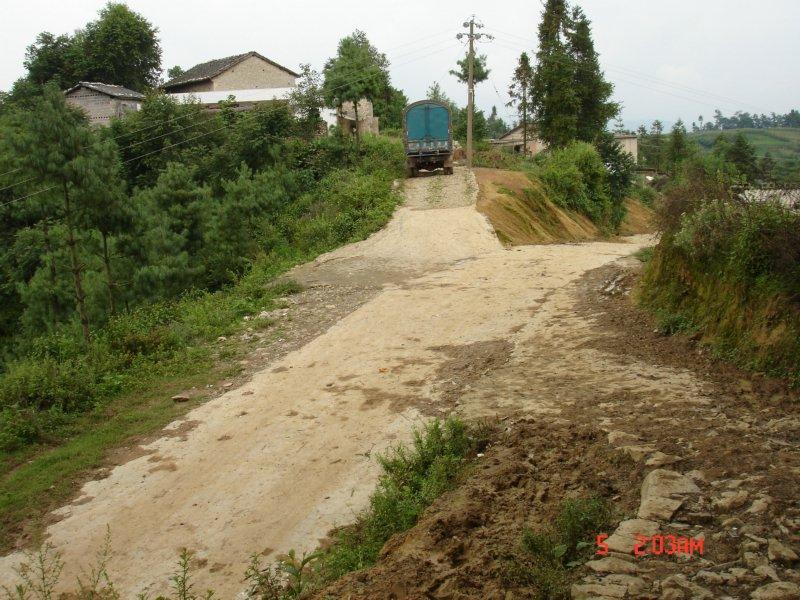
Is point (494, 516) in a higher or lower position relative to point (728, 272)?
lower

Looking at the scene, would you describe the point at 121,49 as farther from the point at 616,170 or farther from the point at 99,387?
the point at 99,387

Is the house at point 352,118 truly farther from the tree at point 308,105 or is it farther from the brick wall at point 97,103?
the brick wall at point 97,103

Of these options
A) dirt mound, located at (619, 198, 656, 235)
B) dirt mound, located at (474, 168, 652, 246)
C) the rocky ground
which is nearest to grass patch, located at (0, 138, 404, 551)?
the rocky ground

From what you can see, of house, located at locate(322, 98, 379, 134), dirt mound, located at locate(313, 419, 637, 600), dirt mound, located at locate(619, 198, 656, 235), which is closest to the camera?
dirt mound, located at locate(313, 419, 637, 600)

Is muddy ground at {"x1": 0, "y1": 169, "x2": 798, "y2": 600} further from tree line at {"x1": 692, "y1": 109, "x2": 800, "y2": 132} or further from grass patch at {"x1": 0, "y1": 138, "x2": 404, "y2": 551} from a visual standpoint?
tree line at {"x1": 692, "y1": 109, "x2": 800, "y2": 132}

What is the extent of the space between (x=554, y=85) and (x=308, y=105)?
13120mm

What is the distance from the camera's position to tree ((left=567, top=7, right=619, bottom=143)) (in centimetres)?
3622

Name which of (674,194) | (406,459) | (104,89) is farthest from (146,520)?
(104,89)

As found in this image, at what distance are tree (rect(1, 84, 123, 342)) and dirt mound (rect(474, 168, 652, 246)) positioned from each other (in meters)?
11.2

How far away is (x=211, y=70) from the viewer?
41.6m

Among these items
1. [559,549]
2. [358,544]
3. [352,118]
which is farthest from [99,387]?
[352,118]

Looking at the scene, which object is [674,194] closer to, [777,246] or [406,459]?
[777,246]

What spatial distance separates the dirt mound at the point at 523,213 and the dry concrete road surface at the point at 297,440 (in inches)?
303

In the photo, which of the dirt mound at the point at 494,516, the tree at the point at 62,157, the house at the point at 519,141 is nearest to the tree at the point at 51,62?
the house at the point at 519,141
